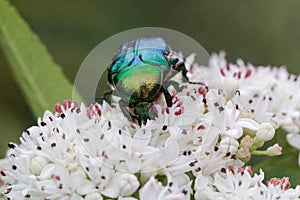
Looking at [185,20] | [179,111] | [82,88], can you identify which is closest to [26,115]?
[185,20]

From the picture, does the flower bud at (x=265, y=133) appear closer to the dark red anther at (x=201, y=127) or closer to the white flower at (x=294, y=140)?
the dark red anther at (x=201, y=127)

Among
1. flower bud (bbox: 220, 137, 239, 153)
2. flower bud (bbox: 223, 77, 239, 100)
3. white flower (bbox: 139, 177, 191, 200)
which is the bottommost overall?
white flower (bbox: 139, 177, 191, 200)

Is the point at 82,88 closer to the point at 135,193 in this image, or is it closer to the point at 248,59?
the point at 135,193

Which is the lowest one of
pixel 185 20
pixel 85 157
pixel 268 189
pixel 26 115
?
pixel 268 189

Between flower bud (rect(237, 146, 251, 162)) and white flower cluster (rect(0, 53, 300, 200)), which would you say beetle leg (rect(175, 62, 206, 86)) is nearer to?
white flower cluster (rect(0, 53, 300, 200))

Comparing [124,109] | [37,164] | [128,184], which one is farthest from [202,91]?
[37,164]

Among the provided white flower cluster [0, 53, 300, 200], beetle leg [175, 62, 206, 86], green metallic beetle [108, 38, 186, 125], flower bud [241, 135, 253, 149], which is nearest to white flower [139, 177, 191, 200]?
white flower cluster [0, 53, 300, 200]
